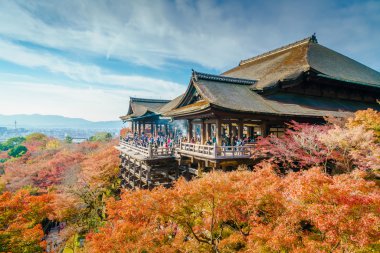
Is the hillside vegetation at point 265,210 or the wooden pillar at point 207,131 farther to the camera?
the wooden pillar at point 207,131

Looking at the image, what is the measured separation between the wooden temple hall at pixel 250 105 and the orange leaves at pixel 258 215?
4.86 metres

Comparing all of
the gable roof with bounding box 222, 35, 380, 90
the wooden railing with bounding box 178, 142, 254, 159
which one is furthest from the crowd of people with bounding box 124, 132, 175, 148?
the gable roof with bounding box 222, 35, 380, 90

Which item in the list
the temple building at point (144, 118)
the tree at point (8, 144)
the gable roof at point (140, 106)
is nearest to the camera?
the temple building at point (144, 118)

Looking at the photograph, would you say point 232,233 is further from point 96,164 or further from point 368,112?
point 96,164

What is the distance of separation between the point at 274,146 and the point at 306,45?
1767 centimetres

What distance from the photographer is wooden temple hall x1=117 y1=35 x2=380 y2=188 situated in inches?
559

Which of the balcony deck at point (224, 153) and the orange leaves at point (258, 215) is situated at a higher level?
the balcony deck at point (224, 153)

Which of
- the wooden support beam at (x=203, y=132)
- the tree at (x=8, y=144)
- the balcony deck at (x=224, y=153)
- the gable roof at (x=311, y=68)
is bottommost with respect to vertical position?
the tree at (x=8, y=144)

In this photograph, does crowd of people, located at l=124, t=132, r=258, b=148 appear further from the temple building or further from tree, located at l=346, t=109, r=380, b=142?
the temple building

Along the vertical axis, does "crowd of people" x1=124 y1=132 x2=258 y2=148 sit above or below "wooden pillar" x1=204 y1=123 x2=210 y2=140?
below

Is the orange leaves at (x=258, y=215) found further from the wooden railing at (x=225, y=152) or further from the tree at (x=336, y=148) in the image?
the wooden railing at (x=225, y=152)

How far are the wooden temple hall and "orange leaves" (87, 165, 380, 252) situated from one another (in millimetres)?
4855

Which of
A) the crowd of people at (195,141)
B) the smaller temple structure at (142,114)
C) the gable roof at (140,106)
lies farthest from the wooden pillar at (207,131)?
the gable roof at (140,106)

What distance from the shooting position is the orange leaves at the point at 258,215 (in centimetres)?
509
